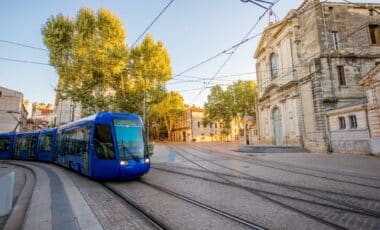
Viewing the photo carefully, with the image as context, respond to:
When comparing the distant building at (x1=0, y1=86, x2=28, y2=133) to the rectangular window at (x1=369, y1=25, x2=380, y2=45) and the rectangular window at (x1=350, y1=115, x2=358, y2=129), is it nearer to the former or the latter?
the rectangular window at (x1=350, y1=115, x2=358, y2=129)

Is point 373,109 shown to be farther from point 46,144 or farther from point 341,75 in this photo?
point 46,144

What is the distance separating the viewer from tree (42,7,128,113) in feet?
65.5

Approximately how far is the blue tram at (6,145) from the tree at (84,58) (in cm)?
621

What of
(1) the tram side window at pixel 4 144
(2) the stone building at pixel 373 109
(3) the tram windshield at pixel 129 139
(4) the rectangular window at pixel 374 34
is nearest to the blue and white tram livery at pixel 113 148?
(3) the tram windshield at pixel 129 139

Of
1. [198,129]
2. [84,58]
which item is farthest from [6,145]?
[198,129]

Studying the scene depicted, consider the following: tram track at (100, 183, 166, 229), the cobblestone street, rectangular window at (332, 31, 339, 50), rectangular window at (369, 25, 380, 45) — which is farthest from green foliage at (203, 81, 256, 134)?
tram track at (100, 183, 166, 229)

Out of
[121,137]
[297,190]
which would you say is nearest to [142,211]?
[121,137]

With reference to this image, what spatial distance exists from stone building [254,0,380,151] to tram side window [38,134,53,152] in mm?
22145

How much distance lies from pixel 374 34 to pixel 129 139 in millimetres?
27094

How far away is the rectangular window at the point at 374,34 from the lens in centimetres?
2212

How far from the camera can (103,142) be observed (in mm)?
7906

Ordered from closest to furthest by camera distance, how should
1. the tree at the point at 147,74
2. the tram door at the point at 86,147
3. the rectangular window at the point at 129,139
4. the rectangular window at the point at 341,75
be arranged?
the rectangular window at the point at 129,139 → the tram door at the point at 86,147 → the rectangular window at the point at 341,75 → the tree at the point at 147,74

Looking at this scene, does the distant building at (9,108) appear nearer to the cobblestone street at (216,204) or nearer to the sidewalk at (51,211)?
the cobblestone street at (216,204)

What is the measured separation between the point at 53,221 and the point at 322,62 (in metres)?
23.6
